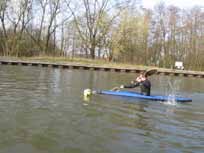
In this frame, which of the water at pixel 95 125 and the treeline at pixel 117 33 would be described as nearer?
the water at pixel 95 125

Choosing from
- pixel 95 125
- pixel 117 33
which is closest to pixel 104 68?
pixel 117 33

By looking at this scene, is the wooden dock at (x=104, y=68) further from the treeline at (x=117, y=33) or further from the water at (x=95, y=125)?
the water at (x=95, y=125)

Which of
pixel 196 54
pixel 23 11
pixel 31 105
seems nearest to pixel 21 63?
pixel 23 11

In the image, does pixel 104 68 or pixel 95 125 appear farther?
pixel 104 68

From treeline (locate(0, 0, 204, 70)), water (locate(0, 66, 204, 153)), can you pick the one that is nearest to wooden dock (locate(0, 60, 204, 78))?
treeline (locate(0, 0, 204, 70))

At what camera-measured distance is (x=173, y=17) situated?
76.5 m

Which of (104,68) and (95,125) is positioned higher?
(104,68)

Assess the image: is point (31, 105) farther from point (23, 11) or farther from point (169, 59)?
point (169, 59)

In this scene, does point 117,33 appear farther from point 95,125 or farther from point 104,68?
point 95,125

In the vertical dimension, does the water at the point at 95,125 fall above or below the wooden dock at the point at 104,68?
below

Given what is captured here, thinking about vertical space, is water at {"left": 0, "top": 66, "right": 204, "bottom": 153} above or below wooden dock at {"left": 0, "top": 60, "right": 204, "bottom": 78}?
below

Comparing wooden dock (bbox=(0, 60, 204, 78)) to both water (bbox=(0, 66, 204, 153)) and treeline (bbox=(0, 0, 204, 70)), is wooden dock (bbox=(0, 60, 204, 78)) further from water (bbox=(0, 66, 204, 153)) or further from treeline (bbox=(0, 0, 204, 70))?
water (bbox=(0, 66, 204, 153))

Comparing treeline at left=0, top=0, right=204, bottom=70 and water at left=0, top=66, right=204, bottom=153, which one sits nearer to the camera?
water at left=0, top=66, right=204, bottom=153

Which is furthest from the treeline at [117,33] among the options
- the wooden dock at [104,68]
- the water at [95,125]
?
the water at [95,125]
